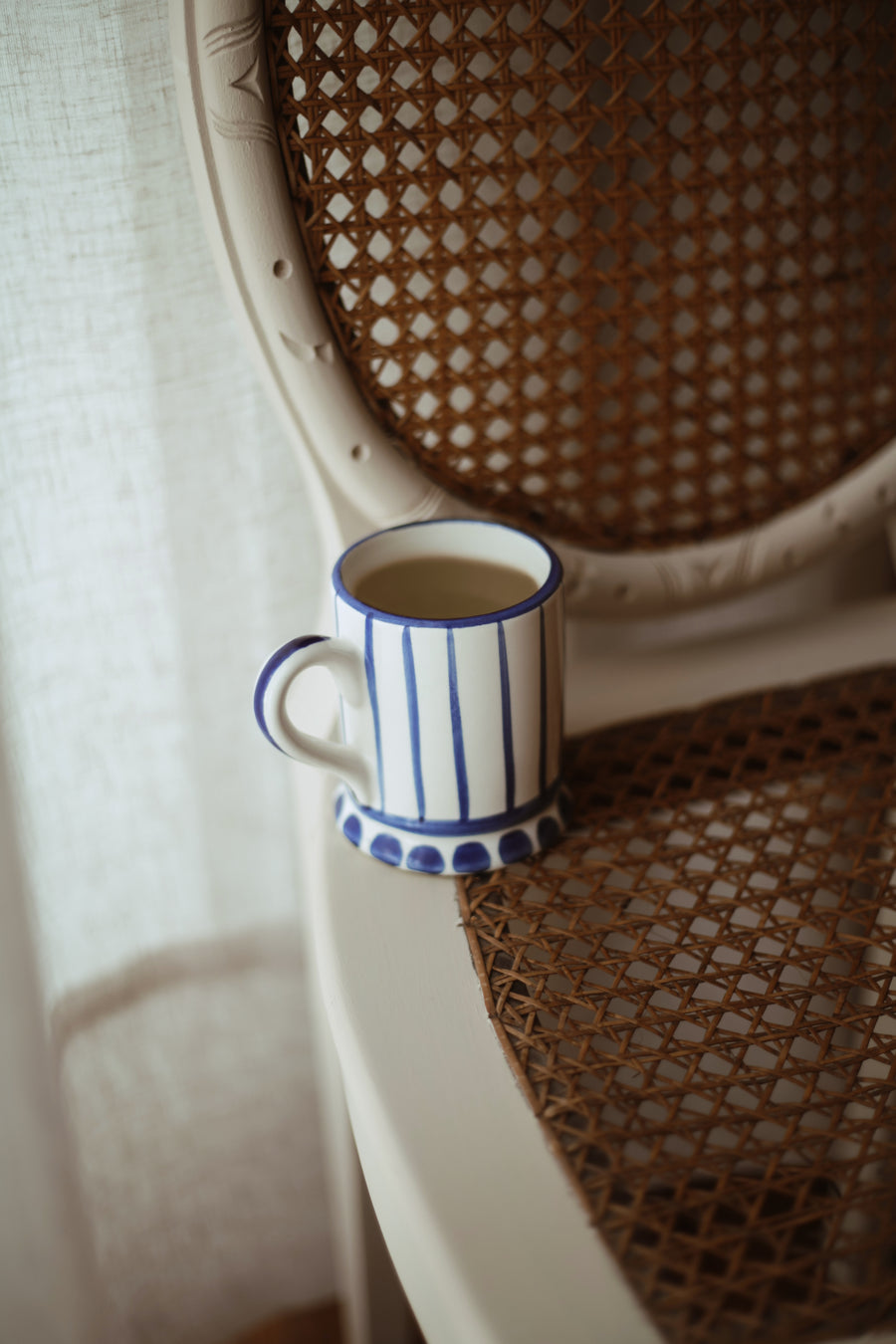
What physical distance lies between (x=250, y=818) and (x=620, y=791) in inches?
13.3

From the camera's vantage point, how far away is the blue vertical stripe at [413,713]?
42 centimetres

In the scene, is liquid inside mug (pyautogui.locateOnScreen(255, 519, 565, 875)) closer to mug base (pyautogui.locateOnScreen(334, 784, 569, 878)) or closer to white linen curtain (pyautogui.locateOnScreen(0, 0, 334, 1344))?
mug base (pyautogui.locateOnScreen(334, 784, 569, 878))

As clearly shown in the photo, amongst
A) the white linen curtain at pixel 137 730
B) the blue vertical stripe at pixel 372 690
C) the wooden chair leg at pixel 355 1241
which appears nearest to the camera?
the blue vertical stripe at pixel 372 690

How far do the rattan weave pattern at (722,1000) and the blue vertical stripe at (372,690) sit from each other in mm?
59

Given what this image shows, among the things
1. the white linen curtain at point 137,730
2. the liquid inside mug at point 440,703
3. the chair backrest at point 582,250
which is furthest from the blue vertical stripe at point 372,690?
the white linen curtain at point 137,730

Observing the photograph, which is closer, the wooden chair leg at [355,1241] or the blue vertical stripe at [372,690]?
the blue vertical stripe at [372,690]

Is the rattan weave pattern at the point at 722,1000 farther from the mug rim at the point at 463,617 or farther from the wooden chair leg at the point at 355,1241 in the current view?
the wooden chair leg at the point at 355,1241

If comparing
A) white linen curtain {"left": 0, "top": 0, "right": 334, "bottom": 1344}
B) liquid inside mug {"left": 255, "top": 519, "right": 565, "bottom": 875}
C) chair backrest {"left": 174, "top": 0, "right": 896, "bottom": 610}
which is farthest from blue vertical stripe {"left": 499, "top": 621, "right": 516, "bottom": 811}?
white linen curtain {"left": 0, "top": 0, "right": 334, "bottom": 1344}

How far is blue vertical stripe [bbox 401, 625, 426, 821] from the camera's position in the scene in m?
0.42

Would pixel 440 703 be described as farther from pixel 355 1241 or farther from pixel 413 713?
pixel 355 1241

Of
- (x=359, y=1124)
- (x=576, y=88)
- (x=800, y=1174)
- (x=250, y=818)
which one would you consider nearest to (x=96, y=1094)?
(x=250, y=818)

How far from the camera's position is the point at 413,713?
1.40 ft

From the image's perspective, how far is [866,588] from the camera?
2.40ft

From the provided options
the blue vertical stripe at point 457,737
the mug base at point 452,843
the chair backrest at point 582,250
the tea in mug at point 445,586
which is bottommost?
the mug base at point 452,843
